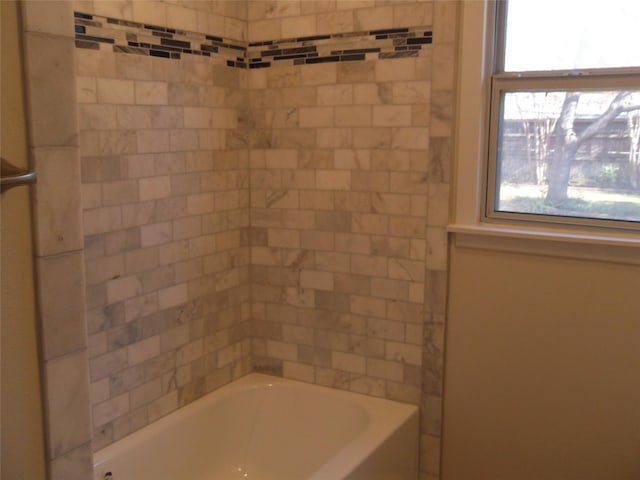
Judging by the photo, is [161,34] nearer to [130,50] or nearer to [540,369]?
[130,50]

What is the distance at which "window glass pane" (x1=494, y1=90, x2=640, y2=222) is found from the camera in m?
2.24

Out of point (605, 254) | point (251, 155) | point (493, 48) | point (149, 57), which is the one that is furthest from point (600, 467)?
point (149, 57)

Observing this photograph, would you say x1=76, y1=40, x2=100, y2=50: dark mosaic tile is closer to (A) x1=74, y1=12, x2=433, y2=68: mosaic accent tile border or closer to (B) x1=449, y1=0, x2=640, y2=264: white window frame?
(A) x1=74, y1=12, x2=433, y2=68: mosaic accent tile border

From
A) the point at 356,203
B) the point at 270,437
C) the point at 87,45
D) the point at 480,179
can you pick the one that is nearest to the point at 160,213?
the point at 87,45

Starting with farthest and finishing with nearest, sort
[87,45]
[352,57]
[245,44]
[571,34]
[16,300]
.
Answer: [245,44], [352,57], [571,34], [87,45], [16,300]

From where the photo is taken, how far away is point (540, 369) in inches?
95.5

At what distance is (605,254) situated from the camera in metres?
2.25

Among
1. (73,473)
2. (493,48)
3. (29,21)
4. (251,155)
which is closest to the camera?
(29,21)

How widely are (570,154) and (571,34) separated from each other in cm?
41

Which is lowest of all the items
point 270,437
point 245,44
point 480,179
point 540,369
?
point 270,437

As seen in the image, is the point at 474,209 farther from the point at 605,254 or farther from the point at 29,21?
the point at 29,21

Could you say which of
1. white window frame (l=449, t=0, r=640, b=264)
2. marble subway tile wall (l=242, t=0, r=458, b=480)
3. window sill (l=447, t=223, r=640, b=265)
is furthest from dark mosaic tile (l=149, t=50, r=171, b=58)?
window sill (l=447, t=223, r=640, b=265)

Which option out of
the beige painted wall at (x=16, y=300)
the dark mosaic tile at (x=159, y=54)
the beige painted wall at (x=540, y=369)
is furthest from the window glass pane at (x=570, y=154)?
the beige painted wall at (x=16, y=300)

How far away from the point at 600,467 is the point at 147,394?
5.51 feet
